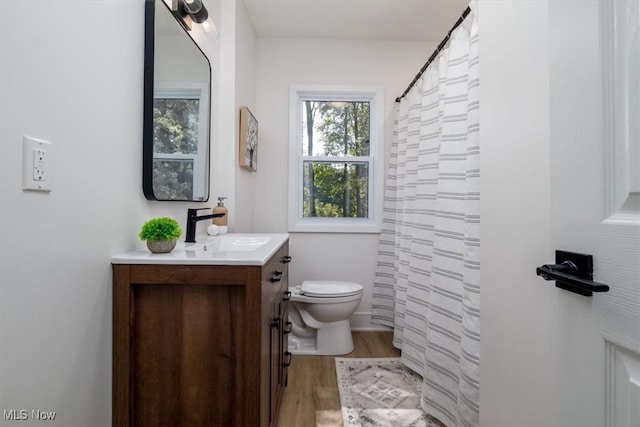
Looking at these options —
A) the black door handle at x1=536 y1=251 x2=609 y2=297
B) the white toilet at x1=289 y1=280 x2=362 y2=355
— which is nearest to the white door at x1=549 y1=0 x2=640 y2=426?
the black door handle at x1=536 y1=251 x2=609 y2=297

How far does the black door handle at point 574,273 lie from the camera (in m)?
0.51

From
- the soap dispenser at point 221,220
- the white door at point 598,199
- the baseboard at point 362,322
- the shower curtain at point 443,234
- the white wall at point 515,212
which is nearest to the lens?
the white door at point 598,199

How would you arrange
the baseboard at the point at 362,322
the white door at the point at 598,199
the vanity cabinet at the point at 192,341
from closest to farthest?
1. the white door at the point at 598,199
2. the vanity cabinet at the point at 192,341
3. the baseboard at the point at 362,322

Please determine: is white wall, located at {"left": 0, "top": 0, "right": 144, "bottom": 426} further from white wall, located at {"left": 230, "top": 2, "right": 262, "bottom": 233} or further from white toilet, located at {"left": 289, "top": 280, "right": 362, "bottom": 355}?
white toilet, located at {"left": 289, "top": 280, "right": 362, "bottom": 355}

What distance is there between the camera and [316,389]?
5.95 ft

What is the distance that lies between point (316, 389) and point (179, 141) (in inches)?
62.3

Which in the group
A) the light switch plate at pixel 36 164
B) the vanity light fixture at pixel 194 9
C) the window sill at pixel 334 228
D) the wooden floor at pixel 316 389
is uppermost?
the vanity light fixture at pixel 194 9

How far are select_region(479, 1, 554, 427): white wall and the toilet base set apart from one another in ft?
3.92

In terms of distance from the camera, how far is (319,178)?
9.22ft

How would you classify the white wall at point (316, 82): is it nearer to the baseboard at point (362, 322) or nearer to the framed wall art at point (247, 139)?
the baseboard at point (362, 322)

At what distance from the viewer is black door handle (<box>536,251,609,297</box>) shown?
51 cm

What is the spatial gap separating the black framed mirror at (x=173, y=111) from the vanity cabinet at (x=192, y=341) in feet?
1.40

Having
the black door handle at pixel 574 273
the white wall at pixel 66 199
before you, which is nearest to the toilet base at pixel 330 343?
the white wall at pixel 66 199

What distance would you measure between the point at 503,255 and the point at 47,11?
1445 mm
